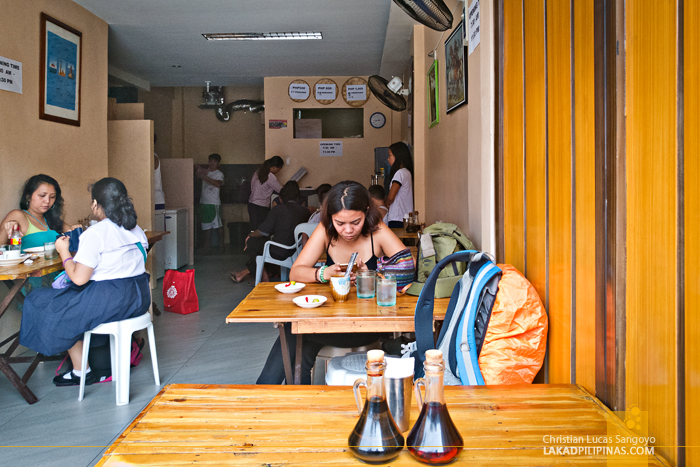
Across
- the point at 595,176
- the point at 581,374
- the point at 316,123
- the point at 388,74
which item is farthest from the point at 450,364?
the point at 316,123

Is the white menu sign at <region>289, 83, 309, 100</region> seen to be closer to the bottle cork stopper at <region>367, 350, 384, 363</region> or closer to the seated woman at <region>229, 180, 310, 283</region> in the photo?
the seated woman at <region>229, 180, 310, 283</region>

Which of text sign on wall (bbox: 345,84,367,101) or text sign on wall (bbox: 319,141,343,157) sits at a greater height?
text sign on wall (bbox: 345,84,367,101)

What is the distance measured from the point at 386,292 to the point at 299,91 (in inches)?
272

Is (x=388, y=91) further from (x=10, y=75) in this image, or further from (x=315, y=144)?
(x=10, y=75)

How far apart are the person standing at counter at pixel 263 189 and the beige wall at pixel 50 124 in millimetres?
2601

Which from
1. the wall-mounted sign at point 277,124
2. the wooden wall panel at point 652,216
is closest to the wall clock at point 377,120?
the wall-mounted sign at point 277,124

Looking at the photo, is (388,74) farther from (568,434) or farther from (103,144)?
(568,434)

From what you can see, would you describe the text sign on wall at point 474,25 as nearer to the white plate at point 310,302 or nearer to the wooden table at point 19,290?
the white plate at point 310,302

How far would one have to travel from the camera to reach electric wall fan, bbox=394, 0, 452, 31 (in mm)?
2125

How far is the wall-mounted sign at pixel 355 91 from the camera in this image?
826 centimetres

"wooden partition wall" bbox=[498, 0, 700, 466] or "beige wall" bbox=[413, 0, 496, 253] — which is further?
"beige wall" bbox=[413, 0, 496, 253]

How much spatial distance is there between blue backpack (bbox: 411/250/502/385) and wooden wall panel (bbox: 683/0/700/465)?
0.59 m

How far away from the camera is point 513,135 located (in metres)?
1.81

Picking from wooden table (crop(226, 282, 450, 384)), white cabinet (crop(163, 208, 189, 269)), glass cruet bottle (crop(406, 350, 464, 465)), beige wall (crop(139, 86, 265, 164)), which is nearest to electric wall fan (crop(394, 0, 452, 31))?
wooden table (crop(226, 282, 450, 384))
